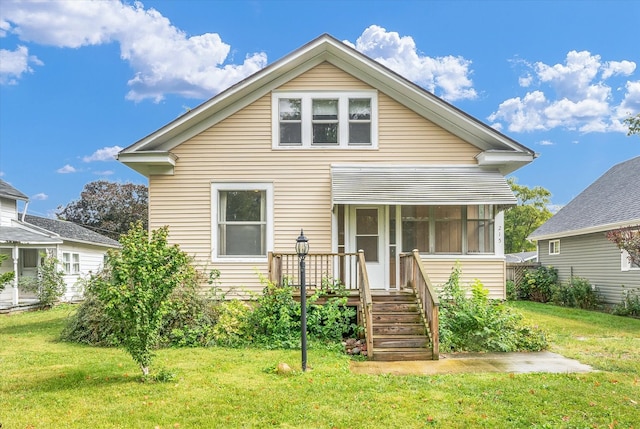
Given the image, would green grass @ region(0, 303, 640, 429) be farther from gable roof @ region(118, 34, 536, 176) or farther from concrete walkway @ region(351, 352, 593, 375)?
gable roof @ region(118, 34, 536, 176)

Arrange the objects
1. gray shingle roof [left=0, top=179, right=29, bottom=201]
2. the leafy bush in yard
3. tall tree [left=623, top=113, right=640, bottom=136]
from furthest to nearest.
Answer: tall tree [left=623, top=113, right=640, bottom=136] → gray shingle roof [left=0, top=179, right=29, bottom=201] → the leafy bush in yard

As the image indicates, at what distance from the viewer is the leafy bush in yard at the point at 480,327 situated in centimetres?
885

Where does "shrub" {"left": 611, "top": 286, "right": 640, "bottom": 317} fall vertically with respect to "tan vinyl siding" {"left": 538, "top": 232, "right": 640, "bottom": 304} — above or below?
below

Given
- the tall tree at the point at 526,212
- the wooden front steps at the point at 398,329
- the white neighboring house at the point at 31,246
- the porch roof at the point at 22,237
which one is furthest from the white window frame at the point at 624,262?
the tall tree at the point at 526,212

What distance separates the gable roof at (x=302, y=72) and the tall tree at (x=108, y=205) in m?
32.9

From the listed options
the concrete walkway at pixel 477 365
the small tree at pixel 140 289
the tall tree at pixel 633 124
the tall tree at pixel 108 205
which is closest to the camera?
the small tree at pixel 140 289

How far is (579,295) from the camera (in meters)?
17.8

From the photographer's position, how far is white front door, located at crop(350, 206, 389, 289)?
10.8 m

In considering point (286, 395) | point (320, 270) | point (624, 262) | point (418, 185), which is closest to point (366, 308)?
point (320, 270)

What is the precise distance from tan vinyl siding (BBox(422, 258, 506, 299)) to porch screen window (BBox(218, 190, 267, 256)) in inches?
156

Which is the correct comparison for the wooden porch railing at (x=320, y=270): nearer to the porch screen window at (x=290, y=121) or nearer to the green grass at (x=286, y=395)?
the green grass at (x=286, y=395)

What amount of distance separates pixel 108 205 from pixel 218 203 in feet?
118

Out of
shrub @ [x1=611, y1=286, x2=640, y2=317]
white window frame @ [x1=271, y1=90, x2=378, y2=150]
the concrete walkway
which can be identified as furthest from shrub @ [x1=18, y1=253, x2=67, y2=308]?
shrub @ [x1=611, y1=286, x2=640, y2=317]

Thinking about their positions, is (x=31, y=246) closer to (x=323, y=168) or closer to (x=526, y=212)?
(x=323, y=168)
